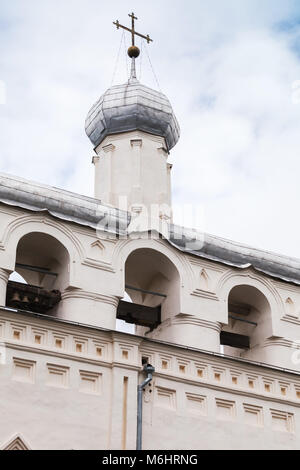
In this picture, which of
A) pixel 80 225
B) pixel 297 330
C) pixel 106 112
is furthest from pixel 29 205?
pixel 297 330

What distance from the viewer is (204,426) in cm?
1329

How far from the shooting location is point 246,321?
15.2 metres

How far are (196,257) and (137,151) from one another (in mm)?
2363

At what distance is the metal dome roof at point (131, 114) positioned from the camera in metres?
16.5

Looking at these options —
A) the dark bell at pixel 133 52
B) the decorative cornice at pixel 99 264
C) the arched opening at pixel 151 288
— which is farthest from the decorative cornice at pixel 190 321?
the dark bell at pixel 133 52

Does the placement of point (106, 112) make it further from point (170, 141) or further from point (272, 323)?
point (272, 323)

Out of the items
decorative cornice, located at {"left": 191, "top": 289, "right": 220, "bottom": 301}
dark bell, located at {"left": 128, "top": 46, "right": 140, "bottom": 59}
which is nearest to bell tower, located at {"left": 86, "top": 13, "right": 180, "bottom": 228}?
dark bell, located at {"left": 128, "top": 46, "right": 140, "bottom": 59}

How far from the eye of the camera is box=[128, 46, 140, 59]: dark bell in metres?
17.5

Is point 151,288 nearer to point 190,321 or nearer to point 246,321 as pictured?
point 190,321

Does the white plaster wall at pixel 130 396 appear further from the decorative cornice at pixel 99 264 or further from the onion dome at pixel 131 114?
the onion dome at pixel 131 114

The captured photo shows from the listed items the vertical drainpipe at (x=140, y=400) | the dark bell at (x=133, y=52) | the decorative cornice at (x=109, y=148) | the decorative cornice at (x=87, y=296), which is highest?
the dark bell at (x=133, y=52)

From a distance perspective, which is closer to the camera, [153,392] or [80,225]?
[153,392]

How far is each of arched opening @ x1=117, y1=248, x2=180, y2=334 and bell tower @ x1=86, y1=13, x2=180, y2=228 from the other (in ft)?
3.56

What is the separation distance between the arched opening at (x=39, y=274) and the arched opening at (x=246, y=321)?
2746 mm
